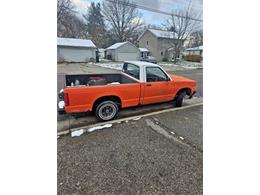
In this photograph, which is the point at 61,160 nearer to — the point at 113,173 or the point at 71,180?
the point at 71,180

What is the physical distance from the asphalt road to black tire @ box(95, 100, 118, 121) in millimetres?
411

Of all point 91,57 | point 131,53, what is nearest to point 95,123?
point 91,57

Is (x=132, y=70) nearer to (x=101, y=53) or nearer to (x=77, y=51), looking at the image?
(x=77, y=51)

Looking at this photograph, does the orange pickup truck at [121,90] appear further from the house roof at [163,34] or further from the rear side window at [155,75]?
the house roof at [163,34]

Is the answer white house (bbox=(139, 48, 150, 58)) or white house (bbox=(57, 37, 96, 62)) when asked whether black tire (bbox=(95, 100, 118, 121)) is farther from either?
white house (bbox=(139, 48, 150, 58))

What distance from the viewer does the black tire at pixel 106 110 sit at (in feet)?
11.9

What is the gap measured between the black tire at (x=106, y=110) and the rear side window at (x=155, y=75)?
1032 mm

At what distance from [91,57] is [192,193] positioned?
23849mm

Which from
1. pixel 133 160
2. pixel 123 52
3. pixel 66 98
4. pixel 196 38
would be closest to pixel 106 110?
pixel 66 98

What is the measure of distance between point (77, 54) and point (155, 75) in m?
20.9

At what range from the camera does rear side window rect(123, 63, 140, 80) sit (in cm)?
421

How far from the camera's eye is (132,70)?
4438 millimetres

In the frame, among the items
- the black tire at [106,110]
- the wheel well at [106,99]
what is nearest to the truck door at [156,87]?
the wheel well at [106,99]

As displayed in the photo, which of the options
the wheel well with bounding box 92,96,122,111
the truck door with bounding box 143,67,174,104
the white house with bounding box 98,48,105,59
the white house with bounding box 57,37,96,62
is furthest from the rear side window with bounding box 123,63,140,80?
the white house with bounding box 98,48,105,59
